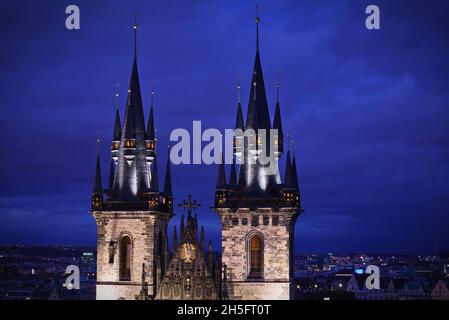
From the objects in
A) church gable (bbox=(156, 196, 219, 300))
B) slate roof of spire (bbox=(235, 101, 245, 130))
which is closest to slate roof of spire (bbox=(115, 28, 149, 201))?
church gable (bbox=(156, 196, 219, 300))

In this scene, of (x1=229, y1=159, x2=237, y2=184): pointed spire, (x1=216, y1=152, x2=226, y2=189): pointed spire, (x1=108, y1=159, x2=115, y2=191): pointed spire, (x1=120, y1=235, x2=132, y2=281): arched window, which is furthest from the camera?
(x1=108, y1=159, x2=115, y2=191): pointed spire

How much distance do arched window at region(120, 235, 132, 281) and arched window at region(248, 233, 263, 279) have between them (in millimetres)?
8714

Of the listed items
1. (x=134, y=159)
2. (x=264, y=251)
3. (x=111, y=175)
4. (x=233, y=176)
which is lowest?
(x=264, y=251)

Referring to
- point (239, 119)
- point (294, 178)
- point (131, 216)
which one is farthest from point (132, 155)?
point (294, 178)

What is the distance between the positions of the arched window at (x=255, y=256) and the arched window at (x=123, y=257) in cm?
871

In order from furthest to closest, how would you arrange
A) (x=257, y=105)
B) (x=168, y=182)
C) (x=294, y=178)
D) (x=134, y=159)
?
(x=168, y=182) < (x=134, y=159) < (x=257, y=105) < (x=294, y=178)

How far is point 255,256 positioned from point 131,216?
9258mm

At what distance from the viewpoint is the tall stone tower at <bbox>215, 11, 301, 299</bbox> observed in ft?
211

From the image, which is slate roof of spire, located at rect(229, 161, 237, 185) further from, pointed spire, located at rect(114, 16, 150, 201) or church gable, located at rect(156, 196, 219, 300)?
pointed spire, located at rect(114, 16, 150, 201)

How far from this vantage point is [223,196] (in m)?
65.2

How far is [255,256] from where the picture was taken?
6506 cm

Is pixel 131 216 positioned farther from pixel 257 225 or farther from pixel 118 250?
pixel 257 225
